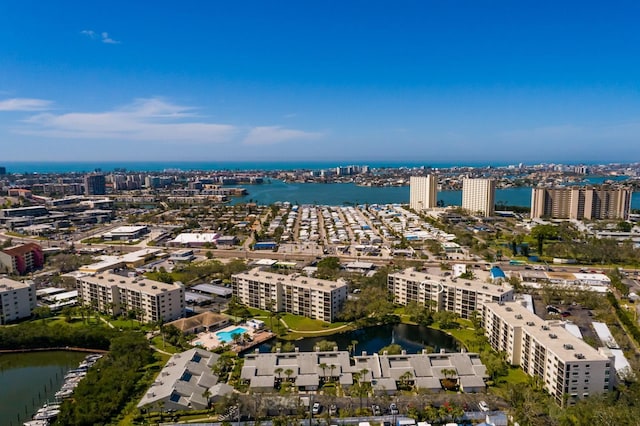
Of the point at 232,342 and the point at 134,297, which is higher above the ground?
the point at 134,297

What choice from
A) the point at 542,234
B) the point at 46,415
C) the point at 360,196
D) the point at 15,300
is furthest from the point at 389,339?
the point at 360,196

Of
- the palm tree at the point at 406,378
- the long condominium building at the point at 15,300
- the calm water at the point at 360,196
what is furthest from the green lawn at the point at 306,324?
the calm water at the point at 360,196

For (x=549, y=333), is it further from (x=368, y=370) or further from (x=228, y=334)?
(x=228, y=334)

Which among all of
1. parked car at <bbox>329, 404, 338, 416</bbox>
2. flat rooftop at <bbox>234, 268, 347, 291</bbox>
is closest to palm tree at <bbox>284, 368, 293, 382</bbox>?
parked car at <bbox>329, 404, 338, 416</bbox>

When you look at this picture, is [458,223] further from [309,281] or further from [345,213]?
[309,281]

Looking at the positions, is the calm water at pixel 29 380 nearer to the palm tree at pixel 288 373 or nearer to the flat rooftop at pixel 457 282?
the palm tree at pixel 288 373

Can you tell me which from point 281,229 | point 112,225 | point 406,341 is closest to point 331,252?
point 281,229

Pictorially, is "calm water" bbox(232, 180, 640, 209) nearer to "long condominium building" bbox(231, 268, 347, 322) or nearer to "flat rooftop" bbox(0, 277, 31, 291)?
"long condominium building" bbox(231, 268, 347, 322)
